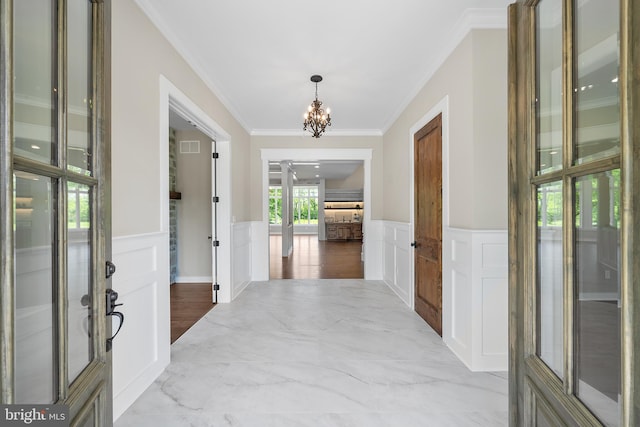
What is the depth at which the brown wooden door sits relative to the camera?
3170 mm

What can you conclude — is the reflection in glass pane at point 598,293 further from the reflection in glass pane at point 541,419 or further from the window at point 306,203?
the window at point 306,203

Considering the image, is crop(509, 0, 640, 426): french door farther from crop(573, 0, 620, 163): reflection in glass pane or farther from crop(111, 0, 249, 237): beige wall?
crop(111, 0, 249, 237): beige wall

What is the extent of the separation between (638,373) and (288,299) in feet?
13.3

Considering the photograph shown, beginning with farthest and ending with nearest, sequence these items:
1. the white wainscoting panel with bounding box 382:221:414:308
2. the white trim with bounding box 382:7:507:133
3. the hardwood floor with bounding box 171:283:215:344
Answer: the white wainscoting panel with bounding box 382:221:414:308, the hardwood floor with bounding box 171:283:215:344, the white trim with bounding box 382:7:507:133

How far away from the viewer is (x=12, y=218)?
0.65 metres

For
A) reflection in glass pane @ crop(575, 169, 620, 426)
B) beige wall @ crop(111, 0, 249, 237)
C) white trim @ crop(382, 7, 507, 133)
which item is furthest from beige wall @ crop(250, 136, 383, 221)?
reflection in glass pane @ crop(575, 169, 620, 426)

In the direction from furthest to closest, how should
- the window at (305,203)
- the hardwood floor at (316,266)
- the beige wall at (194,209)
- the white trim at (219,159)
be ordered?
the window at (305,203)
the hardwood floor at (316,266)
the beige wall at (194,209)
the white trim at (219,159)

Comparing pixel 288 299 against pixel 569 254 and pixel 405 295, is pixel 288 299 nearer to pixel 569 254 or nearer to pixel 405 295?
pixel 405 295

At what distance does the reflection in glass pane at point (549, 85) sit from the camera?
0.93 meters

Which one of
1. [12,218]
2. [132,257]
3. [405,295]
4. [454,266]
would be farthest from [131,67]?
[405,295]

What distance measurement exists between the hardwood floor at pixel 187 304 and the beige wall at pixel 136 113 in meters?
1.54

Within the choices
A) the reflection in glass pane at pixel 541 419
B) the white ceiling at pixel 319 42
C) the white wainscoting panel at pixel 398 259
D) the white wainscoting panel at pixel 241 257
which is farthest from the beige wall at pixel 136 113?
the white wainscoting panel at pixel 398 259

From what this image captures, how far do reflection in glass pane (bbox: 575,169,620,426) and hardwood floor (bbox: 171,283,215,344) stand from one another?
3.20 m

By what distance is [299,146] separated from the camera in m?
5.50
